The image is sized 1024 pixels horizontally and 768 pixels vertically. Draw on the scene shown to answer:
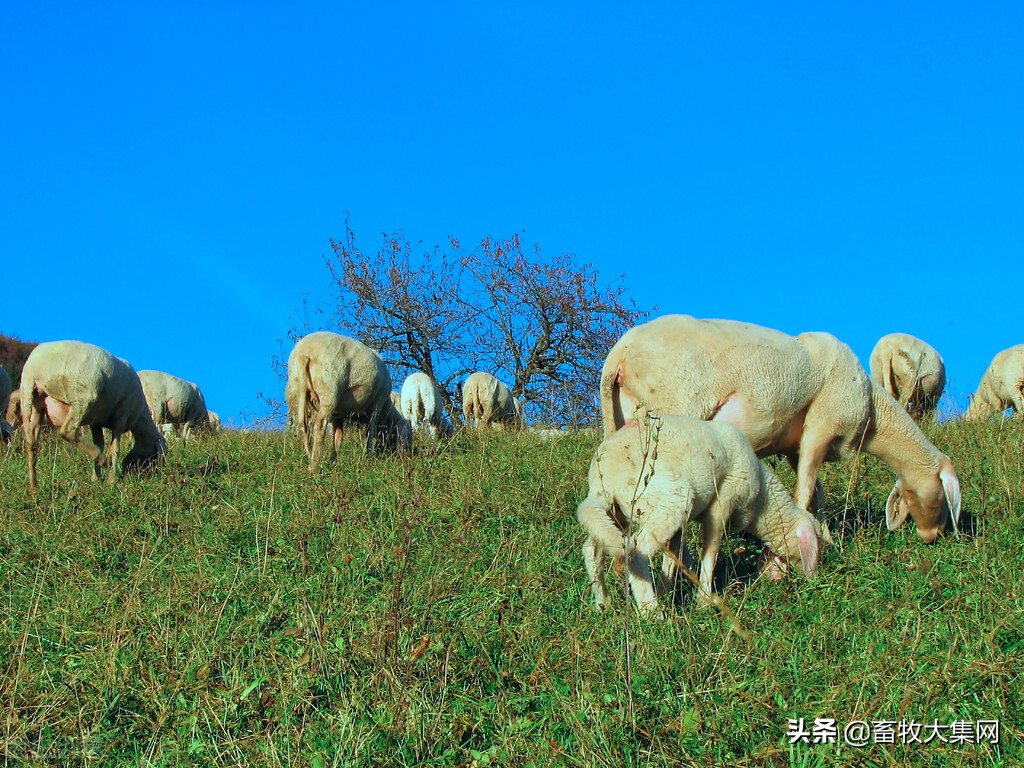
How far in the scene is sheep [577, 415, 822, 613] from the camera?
5.80 meters

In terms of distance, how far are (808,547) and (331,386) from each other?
757cm

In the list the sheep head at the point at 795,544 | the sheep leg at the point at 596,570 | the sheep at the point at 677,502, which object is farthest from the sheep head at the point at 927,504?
the sheep leg at the point at 596,570

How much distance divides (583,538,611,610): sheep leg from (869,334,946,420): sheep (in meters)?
12.7

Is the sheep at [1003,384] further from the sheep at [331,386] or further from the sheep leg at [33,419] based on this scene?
the sheep leg at [33,419]

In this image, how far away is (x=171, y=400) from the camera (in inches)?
877

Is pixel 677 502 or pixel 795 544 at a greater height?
pixel 677 502

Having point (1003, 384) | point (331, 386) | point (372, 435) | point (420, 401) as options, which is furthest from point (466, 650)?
point (420, 401)

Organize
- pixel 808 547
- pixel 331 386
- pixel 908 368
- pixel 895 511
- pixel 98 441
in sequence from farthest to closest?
pixel 908 368
pixel 331 386
pixel 98 441
pixel 895 511
pixel 808 547

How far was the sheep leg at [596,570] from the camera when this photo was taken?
5.90 metres

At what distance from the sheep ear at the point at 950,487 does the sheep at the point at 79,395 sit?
840cm

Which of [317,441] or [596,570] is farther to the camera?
[317,441]

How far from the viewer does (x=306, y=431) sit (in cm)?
1260

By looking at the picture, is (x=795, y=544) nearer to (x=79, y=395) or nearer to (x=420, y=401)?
(x=79, y=395)

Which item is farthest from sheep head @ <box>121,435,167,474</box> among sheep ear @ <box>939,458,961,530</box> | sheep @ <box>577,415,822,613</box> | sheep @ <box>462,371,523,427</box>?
sheep @ <box>462,371,523,427</box>
